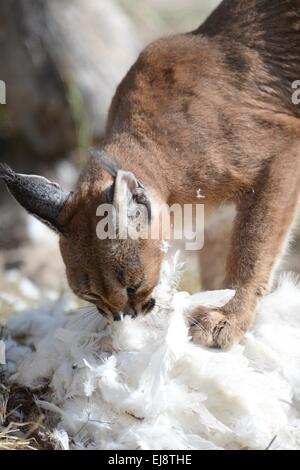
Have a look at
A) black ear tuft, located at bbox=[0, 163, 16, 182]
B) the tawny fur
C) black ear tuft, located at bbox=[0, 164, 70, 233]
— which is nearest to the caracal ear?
the tawny fur

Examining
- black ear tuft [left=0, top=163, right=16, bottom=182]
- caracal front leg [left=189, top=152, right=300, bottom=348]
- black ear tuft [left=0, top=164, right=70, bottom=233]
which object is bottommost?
caracal front leg [left=189, top=152, right=300, bottom=348]

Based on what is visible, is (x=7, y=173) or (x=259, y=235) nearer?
(x=7, y=173)

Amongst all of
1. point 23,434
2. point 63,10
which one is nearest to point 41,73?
point 63,10

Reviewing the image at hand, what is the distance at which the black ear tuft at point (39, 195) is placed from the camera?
14.8ft

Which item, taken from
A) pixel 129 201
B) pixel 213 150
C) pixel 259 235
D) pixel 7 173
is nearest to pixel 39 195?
pixel 7 173

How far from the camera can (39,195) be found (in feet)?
14.8

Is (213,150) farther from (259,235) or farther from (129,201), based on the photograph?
(129,201)

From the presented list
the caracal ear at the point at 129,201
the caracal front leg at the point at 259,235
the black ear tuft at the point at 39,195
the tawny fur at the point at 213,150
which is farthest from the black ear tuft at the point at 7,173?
the caracal front leg at the point at 259,235

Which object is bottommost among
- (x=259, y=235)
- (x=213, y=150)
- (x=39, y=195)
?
(x=259, y=235)

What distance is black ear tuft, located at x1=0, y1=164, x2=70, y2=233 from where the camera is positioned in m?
4.50

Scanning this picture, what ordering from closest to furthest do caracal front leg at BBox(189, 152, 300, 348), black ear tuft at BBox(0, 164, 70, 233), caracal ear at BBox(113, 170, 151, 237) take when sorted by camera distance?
caracal ear at BBox(113, 170, 151, 237)
black ear tuft at BBox(0, 164, 70, 233)
caracal front leg at BBox(189, 152, 300, 348)

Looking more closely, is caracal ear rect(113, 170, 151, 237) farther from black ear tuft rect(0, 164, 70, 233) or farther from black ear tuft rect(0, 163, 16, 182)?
black ear tuft rect(0, 163, 16, 182)

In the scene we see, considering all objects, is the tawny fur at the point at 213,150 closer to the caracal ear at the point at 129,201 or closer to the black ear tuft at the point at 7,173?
the caracal ear at the point at 129,201
